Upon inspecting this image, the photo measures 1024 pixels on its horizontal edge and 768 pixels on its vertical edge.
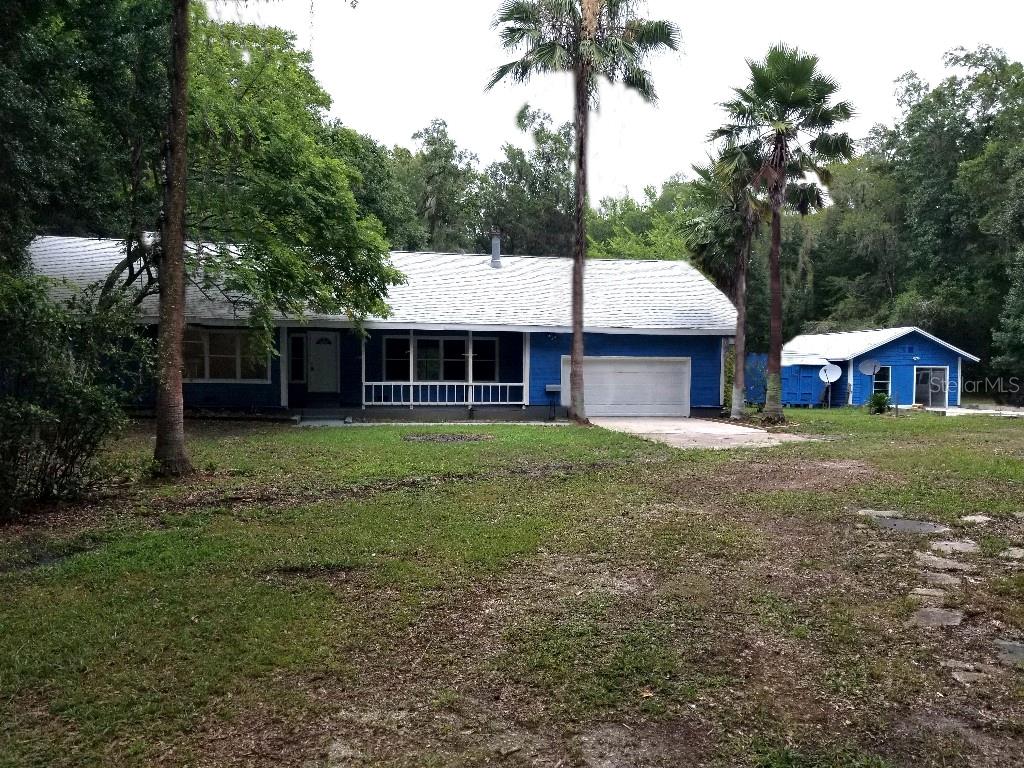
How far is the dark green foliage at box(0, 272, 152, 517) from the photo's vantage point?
6.78 meters

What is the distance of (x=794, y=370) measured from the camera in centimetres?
2736

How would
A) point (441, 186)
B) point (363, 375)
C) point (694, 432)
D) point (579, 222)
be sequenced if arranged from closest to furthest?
point (694, 432) < point (579, 222) < point (363, 375) < point (441, 186)

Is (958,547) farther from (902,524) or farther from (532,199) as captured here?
(532,199)

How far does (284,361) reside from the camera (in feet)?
59.4

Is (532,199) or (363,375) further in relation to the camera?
(532,199)

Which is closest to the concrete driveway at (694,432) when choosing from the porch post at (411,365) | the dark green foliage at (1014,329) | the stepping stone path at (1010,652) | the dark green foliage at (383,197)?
the porch post at (411,365)

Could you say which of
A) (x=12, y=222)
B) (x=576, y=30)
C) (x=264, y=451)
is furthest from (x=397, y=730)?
(x=576, y=30)

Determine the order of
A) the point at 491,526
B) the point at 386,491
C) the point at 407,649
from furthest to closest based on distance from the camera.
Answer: the point at 386,491
the point at 491,526
the point at 407,649

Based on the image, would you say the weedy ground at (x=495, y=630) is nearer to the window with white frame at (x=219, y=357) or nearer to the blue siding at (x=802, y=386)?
the window with white frame at (x=219, y=357)

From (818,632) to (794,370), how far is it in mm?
24715

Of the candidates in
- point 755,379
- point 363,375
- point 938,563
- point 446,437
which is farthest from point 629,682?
point 755,379

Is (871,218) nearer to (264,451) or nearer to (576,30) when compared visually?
(576,30)

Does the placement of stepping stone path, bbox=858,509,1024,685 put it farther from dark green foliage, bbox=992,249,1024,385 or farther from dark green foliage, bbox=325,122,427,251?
dark green foliage, bbox=992,249,1024,385

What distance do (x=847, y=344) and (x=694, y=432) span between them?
15942 millimetres
